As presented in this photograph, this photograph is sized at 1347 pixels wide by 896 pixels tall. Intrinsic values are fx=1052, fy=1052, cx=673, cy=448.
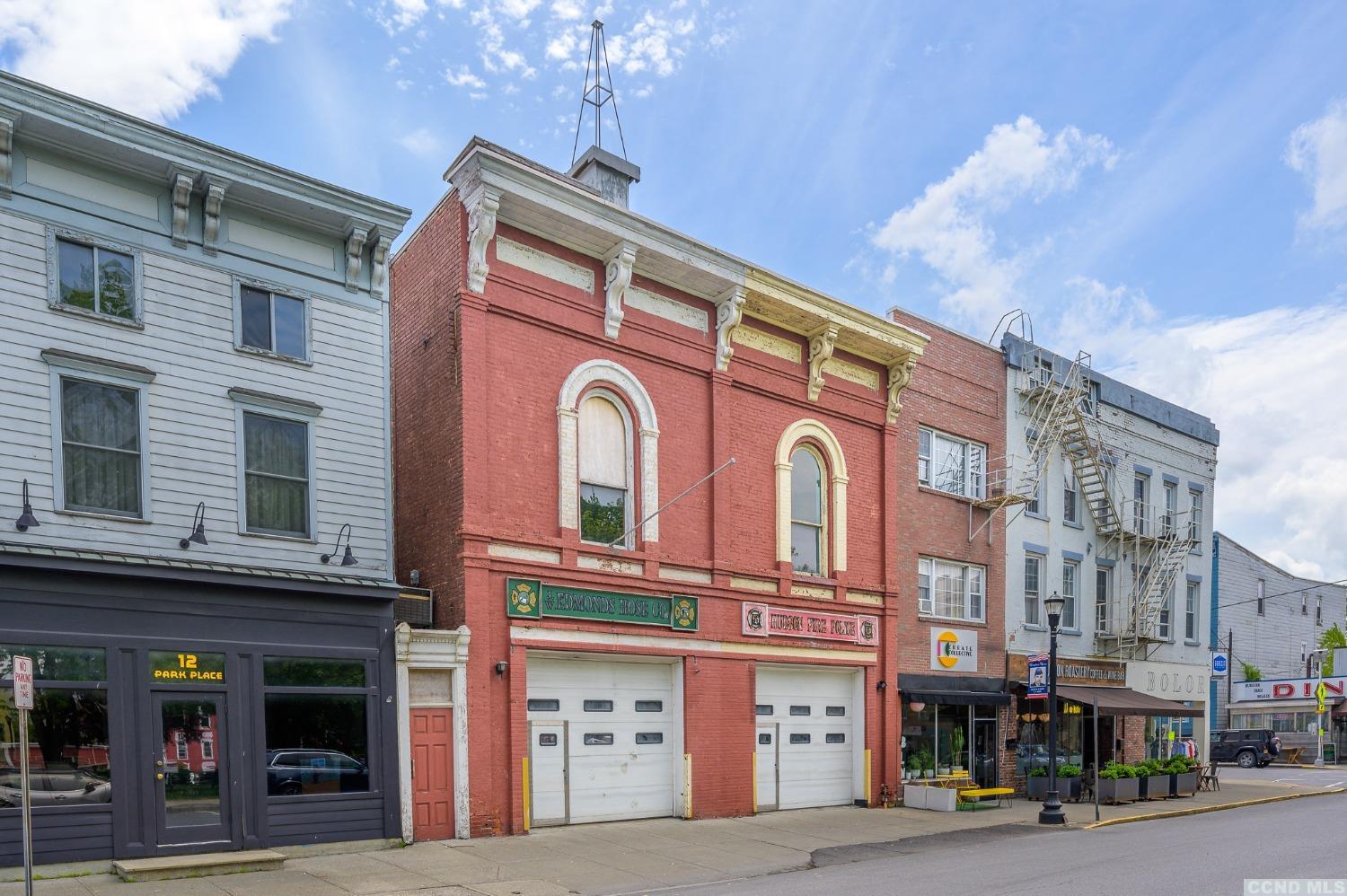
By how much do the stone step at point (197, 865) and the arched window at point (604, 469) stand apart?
286 inches

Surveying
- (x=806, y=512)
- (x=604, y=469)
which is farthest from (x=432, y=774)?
(x=806, y=512)

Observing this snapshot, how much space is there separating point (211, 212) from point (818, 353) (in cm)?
1238

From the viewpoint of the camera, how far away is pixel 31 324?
1309cm

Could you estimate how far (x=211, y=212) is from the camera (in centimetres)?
1452

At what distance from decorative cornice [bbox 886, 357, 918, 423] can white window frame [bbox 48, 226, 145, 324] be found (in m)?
15.8

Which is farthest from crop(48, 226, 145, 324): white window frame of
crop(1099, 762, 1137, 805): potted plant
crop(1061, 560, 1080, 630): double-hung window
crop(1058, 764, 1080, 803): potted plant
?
crop(1061, 560, 1080, 630): double-hung window

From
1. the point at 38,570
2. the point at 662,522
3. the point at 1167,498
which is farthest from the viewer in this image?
the point at 1167,498

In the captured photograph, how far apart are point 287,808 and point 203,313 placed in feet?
22.7

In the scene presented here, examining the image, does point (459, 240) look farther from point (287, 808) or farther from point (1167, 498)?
point (1167, 498)

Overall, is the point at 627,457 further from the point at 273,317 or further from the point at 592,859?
the point at 592,859

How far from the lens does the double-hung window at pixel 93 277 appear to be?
13445 millimetres

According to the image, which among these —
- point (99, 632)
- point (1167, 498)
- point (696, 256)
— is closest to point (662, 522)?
point (696, 256)

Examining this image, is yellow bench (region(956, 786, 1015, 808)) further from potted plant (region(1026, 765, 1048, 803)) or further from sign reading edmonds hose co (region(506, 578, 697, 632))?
sign reading edmonds hose co (region(506, 578, 697, 632))

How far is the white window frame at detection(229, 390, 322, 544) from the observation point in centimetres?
1459
